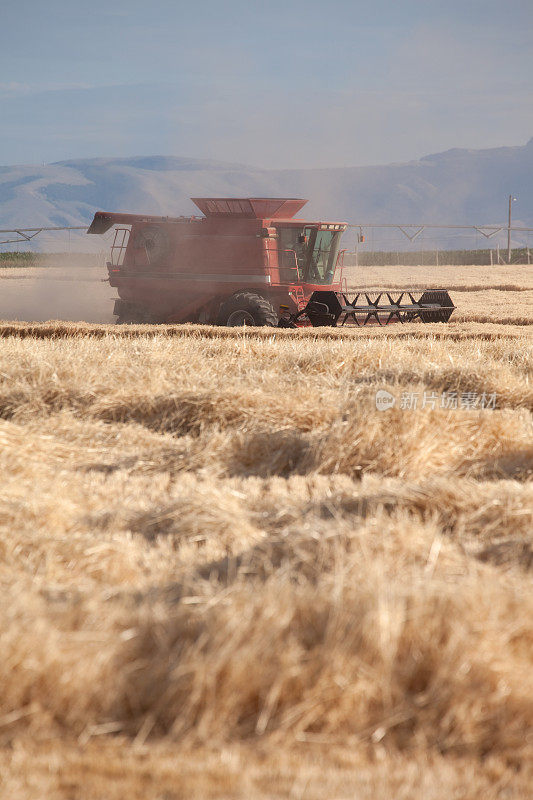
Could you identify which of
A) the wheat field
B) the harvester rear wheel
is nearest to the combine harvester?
the harvester rear wheel

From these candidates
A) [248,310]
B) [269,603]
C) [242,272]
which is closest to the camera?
[269,603]

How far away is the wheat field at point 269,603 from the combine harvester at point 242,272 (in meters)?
9.41

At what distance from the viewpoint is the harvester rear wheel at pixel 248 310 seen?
15.0 metres

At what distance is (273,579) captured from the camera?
2.86m

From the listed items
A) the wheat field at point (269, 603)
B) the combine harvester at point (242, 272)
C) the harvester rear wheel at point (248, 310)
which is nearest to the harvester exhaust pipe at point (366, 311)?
the combine harvester at point (242, 272)

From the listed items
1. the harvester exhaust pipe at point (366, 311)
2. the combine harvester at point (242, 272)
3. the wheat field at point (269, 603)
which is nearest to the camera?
the wheat field at point (269, 603)

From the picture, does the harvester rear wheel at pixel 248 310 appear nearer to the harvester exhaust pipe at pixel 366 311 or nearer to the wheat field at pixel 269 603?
the harvester exhaust pipe at pixel 366 311

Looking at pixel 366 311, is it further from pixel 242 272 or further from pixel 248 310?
pixel 242 272

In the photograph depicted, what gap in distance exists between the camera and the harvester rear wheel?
49.1 feet

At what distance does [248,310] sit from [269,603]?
499 inches

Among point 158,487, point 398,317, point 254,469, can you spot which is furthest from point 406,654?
point 398,317

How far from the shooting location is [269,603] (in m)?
2.59

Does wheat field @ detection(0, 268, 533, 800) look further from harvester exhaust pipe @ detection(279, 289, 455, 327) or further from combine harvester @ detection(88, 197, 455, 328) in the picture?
combine harvester @ detection(88, 197, 455, 328)

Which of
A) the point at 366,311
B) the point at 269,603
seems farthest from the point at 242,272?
the point at 269,603
